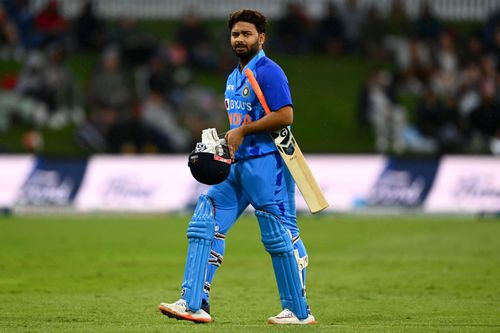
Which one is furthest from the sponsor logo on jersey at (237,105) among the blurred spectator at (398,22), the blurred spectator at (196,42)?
the blurred spectator at (398,22)

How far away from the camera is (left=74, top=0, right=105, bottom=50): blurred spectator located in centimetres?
2869

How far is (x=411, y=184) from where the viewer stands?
22234 mm

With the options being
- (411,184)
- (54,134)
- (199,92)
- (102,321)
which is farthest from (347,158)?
(102,321)

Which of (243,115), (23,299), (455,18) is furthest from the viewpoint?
(455,18)

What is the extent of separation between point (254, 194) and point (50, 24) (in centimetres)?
2110

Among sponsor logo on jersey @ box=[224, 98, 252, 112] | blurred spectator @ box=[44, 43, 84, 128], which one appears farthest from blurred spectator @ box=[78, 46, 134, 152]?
sponsor logo on jersey @ box=[224, 98, 252, 112]

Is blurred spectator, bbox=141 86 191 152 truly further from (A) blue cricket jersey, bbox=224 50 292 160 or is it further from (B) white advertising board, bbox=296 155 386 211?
(A) blue cricket jersey, bbox=224 50 292 160

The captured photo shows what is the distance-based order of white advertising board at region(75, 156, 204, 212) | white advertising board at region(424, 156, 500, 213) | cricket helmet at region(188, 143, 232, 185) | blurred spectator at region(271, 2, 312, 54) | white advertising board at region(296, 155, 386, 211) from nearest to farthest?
cricket helmet at region(188, 143, 232, 185) < white advertising board at region(424, 156, 500, 213) < white advertising board at region(296, 155, 386, 211) < white advertising board at region(75, 156, 204, 212) < blurred spectator at region(271, 2, 312, 54)

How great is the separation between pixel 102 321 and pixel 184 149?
16608 mm

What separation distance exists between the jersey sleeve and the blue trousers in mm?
425

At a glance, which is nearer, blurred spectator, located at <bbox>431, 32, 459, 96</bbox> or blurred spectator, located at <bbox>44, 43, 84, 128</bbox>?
blurred spectator, located at <bbox>44, 43, 84, 128</bbox>

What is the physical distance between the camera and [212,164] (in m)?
8.09

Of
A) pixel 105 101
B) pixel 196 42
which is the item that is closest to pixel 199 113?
pixel 105 101

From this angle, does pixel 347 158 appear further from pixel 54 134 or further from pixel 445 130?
pixel 54 134
